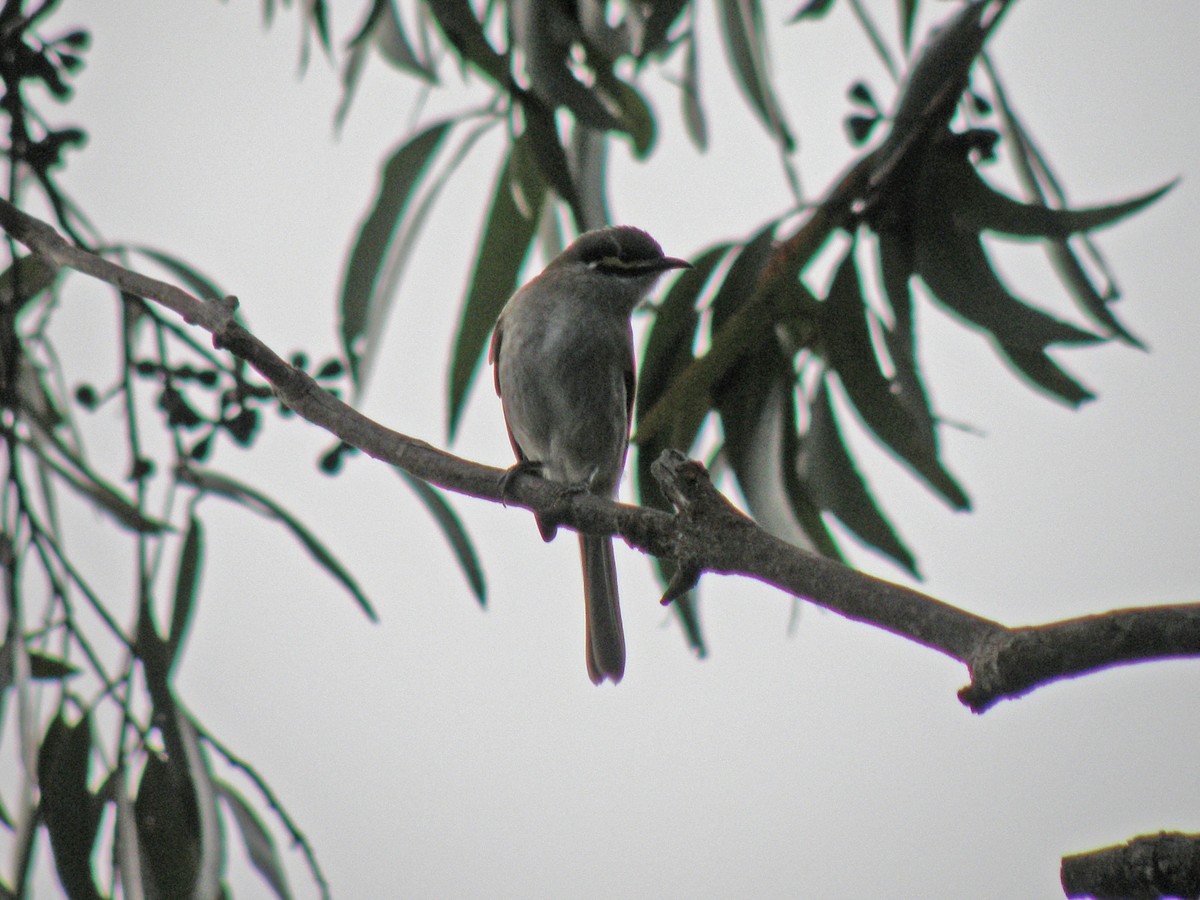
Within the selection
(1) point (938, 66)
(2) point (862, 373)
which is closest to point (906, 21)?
(1) point (938, 66)

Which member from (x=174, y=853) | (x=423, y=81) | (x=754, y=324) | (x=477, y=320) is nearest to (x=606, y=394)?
(x=477, y=320)

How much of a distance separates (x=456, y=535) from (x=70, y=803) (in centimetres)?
82

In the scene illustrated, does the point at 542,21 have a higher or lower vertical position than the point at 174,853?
higher

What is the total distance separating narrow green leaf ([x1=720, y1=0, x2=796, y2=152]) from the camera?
2.50 m

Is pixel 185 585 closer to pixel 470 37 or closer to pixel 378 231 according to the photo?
pixel 378 231

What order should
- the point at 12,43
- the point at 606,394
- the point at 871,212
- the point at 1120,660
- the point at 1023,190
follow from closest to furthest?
1. the point at 1120,660
2. the point at 12,43
3. the point at 871,212
4. the point at 1023,190
5. the point at 606,394

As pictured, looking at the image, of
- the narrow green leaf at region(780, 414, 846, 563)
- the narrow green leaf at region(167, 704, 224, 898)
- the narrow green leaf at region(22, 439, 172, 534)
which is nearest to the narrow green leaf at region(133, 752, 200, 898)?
the narrow green leaf at region(167, 704, 224, 898)

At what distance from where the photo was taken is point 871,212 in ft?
7.22

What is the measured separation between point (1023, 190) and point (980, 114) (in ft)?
0.58

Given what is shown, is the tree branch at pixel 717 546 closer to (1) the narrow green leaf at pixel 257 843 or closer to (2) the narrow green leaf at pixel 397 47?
(1) the narrow green leaf at pixel 257 843

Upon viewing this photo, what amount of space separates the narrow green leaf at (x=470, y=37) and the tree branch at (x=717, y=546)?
0.66 meters

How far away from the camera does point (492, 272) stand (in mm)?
2396

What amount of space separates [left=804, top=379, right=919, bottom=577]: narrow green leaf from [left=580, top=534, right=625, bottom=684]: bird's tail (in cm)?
54

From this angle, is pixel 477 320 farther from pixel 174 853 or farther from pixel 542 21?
pixel 174 853
